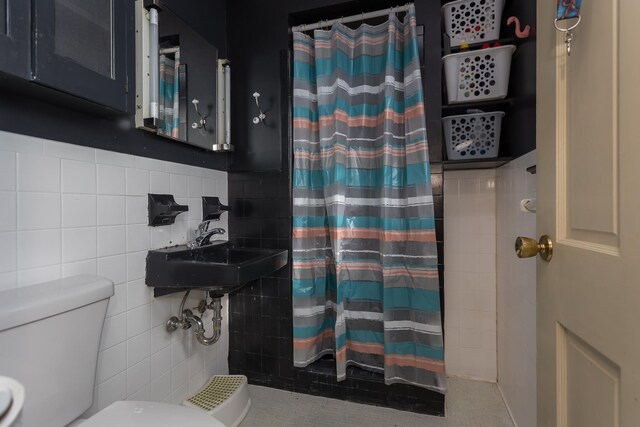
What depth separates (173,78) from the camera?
53.9 inches

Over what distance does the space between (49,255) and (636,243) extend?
4.65 ft

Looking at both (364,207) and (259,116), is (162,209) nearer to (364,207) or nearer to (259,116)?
(259,116)

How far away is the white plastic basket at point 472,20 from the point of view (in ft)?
4.51

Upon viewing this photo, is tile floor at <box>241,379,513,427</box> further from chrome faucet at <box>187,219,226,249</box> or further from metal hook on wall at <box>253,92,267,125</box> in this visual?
A: metal hook on wall at <box>253,92,267,125</box>

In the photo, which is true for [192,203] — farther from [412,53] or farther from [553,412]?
[553,412]

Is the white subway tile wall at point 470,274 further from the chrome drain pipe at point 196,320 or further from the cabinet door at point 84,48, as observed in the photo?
the cabinet door at point 84,48

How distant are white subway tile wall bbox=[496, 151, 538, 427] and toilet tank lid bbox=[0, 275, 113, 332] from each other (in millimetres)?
1581

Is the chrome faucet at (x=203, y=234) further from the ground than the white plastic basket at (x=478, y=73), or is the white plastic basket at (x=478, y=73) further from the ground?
the white plastic basket at (x=478, y=73)

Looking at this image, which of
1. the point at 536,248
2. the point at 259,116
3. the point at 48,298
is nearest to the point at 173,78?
the point at 259,116

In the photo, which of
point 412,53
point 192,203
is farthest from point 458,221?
point 192,203

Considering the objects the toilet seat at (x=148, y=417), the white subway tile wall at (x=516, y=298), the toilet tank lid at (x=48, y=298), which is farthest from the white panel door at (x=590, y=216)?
the toilet tank lid at (x=48, y=298)

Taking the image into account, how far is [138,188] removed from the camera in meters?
1.21

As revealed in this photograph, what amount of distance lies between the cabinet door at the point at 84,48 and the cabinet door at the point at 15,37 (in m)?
0.02

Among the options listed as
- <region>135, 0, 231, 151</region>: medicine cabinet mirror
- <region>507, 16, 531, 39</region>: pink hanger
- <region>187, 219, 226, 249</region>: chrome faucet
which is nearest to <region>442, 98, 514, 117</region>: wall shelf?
<region>507, 16, 531, 39</region>: pink hanger
